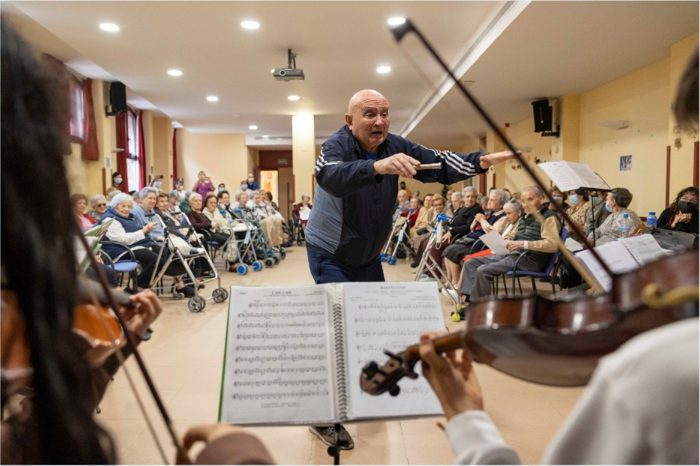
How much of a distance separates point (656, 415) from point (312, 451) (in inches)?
78.7

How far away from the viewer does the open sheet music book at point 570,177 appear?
132 inches

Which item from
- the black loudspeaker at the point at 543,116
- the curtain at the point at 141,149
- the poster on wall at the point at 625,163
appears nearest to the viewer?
the poster on wall at the point at 625,163

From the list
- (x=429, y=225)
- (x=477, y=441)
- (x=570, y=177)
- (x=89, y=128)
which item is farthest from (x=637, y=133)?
(x=89, y=128)

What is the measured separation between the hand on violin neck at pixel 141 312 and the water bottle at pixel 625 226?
4.31 meters

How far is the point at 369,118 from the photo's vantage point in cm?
217

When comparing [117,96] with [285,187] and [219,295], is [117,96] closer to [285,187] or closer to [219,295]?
[219,295]

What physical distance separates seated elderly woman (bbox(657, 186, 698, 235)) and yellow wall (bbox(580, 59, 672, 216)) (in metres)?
2.27

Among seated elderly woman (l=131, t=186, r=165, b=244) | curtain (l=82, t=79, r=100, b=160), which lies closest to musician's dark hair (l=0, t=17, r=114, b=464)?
seated elderly woman (l=131, t=186, r=165, b=244)

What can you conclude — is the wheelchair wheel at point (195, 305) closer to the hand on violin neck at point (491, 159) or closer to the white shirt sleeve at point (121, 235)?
the white shirt sleeve at point (121, 235)

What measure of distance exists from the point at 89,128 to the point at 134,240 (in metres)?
4.94

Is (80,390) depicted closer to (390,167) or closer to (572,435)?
(572,435)

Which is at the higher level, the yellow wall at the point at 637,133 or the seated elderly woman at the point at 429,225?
the yellow wall at the point at 637,133

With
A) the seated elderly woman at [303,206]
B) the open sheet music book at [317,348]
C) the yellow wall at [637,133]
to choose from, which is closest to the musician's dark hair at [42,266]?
the open sheet music book at [317,348]

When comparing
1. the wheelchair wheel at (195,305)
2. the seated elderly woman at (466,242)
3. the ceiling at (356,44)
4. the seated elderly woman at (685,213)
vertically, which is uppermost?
the ceiling at (356,44)
